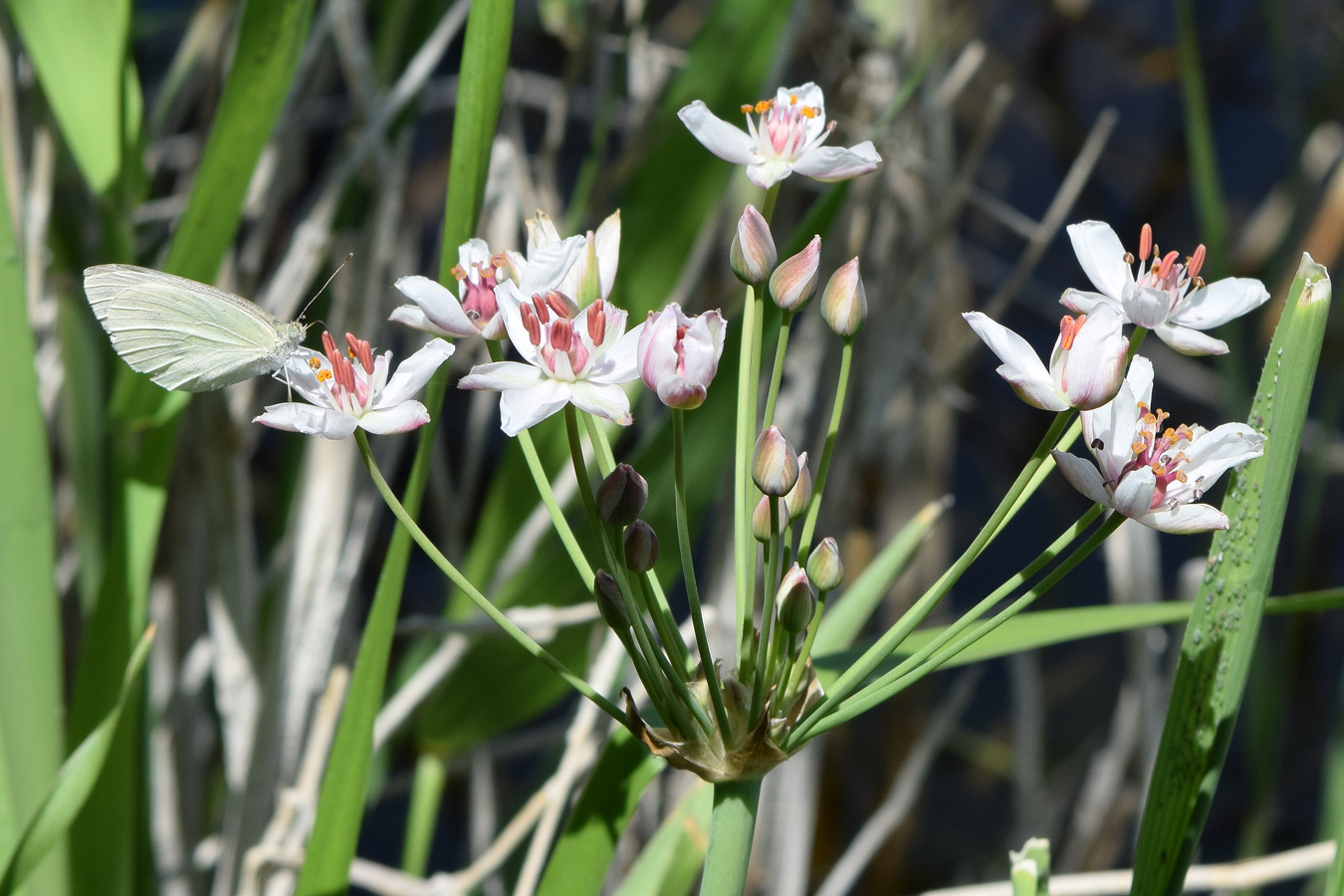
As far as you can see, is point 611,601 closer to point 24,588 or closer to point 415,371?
point 415,371

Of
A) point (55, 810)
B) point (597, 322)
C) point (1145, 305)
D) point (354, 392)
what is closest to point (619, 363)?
→ point (597, 322)

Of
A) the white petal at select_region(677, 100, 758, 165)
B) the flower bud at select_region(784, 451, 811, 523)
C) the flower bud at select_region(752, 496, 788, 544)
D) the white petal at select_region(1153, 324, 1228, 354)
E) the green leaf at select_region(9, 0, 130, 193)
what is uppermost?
the green leaf at select_region(9, 0, 130, 193)

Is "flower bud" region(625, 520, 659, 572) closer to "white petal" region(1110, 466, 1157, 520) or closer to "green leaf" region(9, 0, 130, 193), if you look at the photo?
"white petal" region(1110, 466, 1157, 520)

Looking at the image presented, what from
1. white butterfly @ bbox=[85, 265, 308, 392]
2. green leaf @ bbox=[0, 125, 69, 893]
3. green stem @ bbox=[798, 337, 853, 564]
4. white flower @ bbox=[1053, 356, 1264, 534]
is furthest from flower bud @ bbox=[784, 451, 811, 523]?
green leaf @ bbox=[0, 125, 69, 893]

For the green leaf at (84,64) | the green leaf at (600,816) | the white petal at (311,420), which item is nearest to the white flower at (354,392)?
the white petal at (311,420)

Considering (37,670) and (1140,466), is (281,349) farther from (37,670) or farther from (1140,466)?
(1140,466)

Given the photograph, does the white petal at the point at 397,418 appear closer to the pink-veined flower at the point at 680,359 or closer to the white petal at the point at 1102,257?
the pink-veined flower at the point at 680,359

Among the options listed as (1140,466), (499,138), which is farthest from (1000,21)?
(1140,466)
